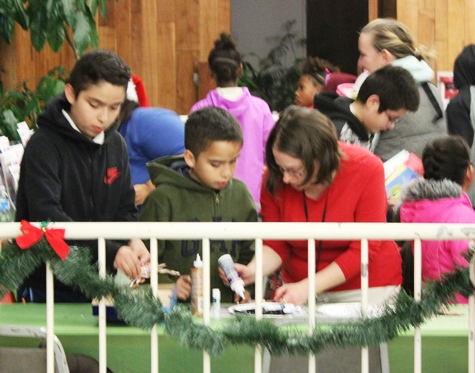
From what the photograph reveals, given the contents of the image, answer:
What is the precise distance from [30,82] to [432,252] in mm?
4272

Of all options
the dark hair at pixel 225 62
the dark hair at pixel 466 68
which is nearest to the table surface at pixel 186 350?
the dark hair at pixel 466 68

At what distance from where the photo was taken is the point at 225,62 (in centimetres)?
527

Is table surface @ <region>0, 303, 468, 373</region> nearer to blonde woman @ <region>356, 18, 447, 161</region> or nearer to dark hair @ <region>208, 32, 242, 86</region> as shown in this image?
blonde woman @ <region>356, 18, 447, 161</region>

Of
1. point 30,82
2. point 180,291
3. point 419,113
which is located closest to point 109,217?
point 180,291

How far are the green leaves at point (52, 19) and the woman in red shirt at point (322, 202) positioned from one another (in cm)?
245

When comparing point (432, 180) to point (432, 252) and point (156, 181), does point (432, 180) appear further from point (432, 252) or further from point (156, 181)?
point (156, 181)

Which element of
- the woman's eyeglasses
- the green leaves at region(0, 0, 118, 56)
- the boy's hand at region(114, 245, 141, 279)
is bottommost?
the boy's hand at region(114, 245, 141, 279)

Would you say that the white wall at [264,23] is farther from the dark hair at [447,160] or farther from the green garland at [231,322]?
the green garland at [231,322]

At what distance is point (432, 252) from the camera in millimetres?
3363

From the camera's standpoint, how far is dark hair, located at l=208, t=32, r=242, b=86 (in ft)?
17.2

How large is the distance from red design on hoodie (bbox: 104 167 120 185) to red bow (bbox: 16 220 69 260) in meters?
0.83

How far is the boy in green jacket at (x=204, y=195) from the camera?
11.1 feet

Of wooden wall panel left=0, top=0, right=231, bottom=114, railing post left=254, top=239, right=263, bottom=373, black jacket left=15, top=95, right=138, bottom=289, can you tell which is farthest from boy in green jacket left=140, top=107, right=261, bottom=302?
wooden wall panel left=0, top=0, right=231, bottom=114

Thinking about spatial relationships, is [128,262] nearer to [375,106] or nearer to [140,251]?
[140,251]
